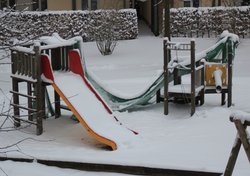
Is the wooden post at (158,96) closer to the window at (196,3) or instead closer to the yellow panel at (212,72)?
the yellow panel at (212,72)

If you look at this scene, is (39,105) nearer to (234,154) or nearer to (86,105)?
(86,105)

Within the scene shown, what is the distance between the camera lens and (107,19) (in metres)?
22.8

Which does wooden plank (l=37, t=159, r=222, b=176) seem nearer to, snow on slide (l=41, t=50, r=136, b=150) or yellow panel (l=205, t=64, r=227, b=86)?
snow on slide (l=41, t=50, r=136, b=150)

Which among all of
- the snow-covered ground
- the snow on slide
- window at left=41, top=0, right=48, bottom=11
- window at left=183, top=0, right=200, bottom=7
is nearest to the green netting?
the snow-covered ground

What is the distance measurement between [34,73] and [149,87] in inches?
112

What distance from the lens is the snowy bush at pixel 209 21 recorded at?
2302 centimetres

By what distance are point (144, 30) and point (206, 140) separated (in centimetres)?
1939

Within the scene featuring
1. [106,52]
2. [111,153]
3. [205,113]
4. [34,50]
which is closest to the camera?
[111,153]

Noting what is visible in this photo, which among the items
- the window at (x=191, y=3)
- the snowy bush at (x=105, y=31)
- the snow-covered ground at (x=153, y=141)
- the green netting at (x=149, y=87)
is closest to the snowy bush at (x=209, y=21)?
the snowy bush at (x=105, y=31)

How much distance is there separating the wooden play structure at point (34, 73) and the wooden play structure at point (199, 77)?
2128mm

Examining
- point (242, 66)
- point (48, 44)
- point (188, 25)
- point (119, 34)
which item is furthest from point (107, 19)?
point (48, 44)

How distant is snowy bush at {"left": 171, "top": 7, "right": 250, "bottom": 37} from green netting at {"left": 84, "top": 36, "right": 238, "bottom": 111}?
11.5 metres

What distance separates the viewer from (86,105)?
985 cm

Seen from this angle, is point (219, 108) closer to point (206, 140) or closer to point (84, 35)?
point (206, 140)
